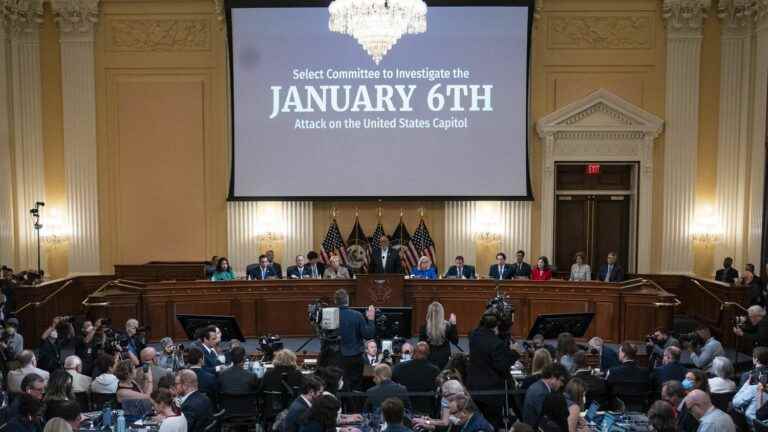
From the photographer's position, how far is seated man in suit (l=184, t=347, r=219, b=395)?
7.13 metres

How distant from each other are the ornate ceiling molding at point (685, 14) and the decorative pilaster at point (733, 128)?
0.37 m

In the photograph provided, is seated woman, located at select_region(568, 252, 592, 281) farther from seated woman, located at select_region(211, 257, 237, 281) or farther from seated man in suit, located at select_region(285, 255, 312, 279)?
seated woman, located at select_region(211, 257, 237, 281)

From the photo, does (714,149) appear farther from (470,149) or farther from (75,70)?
(75,70)

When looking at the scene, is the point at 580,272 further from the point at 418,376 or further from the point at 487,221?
the point at 418,376

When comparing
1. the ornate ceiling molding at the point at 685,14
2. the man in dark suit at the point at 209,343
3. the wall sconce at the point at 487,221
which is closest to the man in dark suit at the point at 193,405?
the man in dark suit at the point at 209,343

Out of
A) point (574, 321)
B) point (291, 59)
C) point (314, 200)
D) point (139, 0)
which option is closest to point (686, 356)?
point (574, 321)

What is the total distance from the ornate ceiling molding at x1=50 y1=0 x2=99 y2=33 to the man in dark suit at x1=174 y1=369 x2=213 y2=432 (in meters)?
11.1

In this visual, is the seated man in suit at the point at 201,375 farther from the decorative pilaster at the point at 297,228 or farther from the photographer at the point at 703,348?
the decorative pilaster at the point at 297,228

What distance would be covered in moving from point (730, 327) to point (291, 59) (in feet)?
31.2

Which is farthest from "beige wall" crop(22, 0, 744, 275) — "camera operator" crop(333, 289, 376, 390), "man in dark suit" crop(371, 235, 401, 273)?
"camera operator" crop(333, 289, 376, 390)

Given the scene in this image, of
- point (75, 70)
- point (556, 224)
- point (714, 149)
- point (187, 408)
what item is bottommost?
point (187, 408)

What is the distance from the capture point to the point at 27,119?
50.3 ft

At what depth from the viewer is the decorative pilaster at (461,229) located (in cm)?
1563

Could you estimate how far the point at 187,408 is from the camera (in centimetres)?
609
